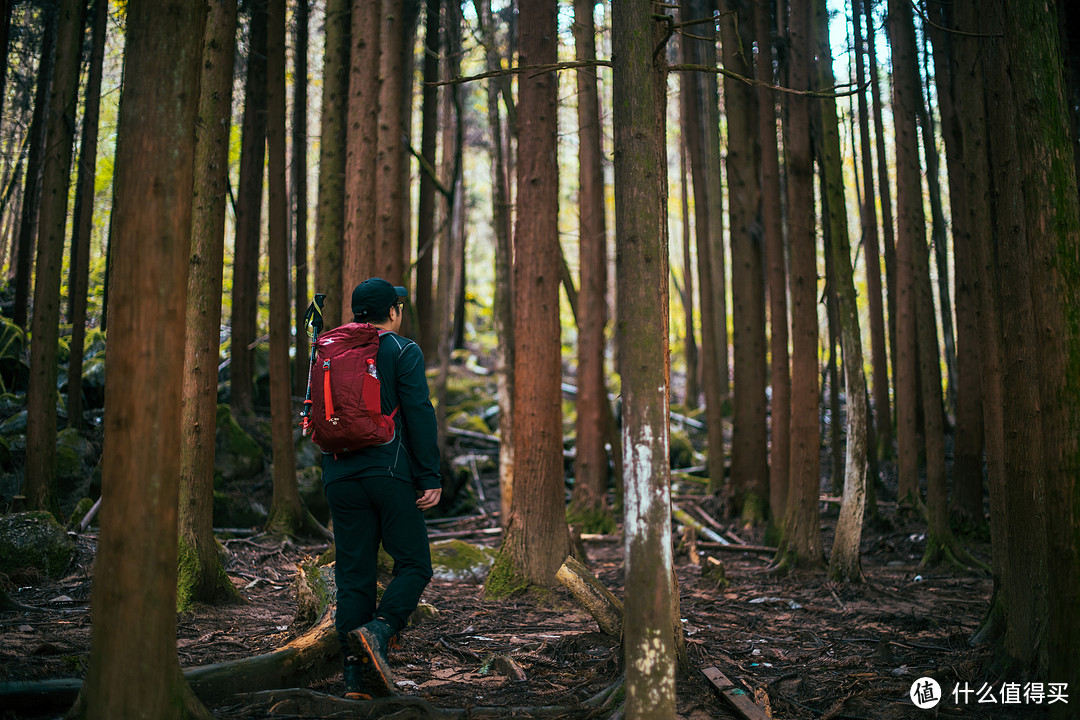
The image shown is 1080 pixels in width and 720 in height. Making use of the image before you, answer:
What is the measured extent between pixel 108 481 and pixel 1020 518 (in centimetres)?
511

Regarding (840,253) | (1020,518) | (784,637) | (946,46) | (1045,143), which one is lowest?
(784,637)

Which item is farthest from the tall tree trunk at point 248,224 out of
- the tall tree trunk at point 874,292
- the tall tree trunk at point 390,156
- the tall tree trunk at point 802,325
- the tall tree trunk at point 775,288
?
the tall tree trunk at point 874,292

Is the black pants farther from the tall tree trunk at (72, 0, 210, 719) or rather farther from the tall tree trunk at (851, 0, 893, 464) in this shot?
the tall tree trunk at (851, 0, 893, 464)

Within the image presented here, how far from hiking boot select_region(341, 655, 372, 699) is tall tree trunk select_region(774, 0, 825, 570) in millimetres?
5624

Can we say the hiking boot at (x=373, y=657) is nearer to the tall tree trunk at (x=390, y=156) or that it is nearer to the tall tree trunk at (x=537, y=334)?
the tall tree trunk at (x=537, y=334)

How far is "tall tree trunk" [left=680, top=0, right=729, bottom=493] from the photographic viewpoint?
12578 mm

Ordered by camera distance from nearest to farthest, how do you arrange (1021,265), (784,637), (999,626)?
(1021,265) → (999,626) → (784,637)

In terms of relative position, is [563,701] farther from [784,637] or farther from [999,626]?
[999,626]

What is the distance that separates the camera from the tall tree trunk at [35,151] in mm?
10898

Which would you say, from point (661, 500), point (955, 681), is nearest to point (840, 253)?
point (955, 681)

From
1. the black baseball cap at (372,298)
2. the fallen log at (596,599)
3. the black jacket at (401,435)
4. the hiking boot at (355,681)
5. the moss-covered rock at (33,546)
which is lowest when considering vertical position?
the hiking boot at (355,681)

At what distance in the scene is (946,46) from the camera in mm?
A: 9656

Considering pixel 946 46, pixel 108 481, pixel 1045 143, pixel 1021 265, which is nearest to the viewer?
pixel 108 481

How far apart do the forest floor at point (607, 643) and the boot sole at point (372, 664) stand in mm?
219
